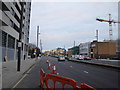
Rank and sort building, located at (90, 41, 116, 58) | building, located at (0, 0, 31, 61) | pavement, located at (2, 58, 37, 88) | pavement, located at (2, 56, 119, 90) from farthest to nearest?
building, located at (90, 41, 116, 58)
building, located at (0, 0, 31, 61)
pavement, located at (2, 56, 119, 90)
pavement, located at (2, 58, 37, 88)

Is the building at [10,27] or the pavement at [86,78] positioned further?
the building at [10,27]

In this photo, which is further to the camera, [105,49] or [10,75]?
[105,49]

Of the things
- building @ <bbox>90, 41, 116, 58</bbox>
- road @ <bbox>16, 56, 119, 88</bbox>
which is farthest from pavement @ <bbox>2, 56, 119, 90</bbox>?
building @ <bbox>90, 41, 116, 58</bbox>

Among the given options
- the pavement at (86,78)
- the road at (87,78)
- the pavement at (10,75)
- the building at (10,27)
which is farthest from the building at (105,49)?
the pavement at (10,75)

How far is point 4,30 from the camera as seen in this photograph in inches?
1042

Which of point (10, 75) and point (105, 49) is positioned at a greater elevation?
point (105, 49)

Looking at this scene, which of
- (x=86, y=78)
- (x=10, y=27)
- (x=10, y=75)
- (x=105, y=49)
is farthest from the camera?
(x=105, y=49)

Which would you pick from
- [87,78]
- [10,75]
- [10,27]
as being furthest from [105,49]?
[10,75]

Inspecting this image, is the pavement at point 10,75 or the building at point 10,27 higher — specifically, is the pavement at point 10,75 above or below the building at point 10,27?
below

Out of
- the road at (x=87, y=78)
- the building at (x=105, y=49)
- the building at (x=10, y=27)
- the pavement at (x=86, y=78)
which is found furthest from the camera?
the building at (x=105, y=49)

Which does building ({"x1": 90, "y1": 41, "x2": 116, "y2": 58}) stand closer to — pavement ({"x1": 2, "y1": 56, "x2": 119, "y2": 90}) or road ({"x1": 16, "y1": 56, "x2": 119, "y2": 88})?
road ({"x1": 16, "y1": 56, "x2": 119, "y2": 88})

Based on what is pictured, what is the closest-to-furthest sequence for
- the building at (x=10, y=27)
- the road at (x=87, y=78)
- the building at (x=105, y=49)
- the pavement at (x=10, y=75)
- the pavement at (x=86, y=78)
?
the pavement at (x=10, y=75) < the pavement at (x=86, y=78) < the road at (x=87, y=78) < the building at (x=10, y=27) < the building at (x=105, y=49)

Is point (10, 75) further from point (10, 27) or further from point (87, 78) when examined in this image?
point (10, 27)

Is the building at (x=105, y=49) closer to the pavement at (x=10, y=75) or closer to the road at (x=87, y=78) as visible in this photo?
the road at (x=87, y=78)
